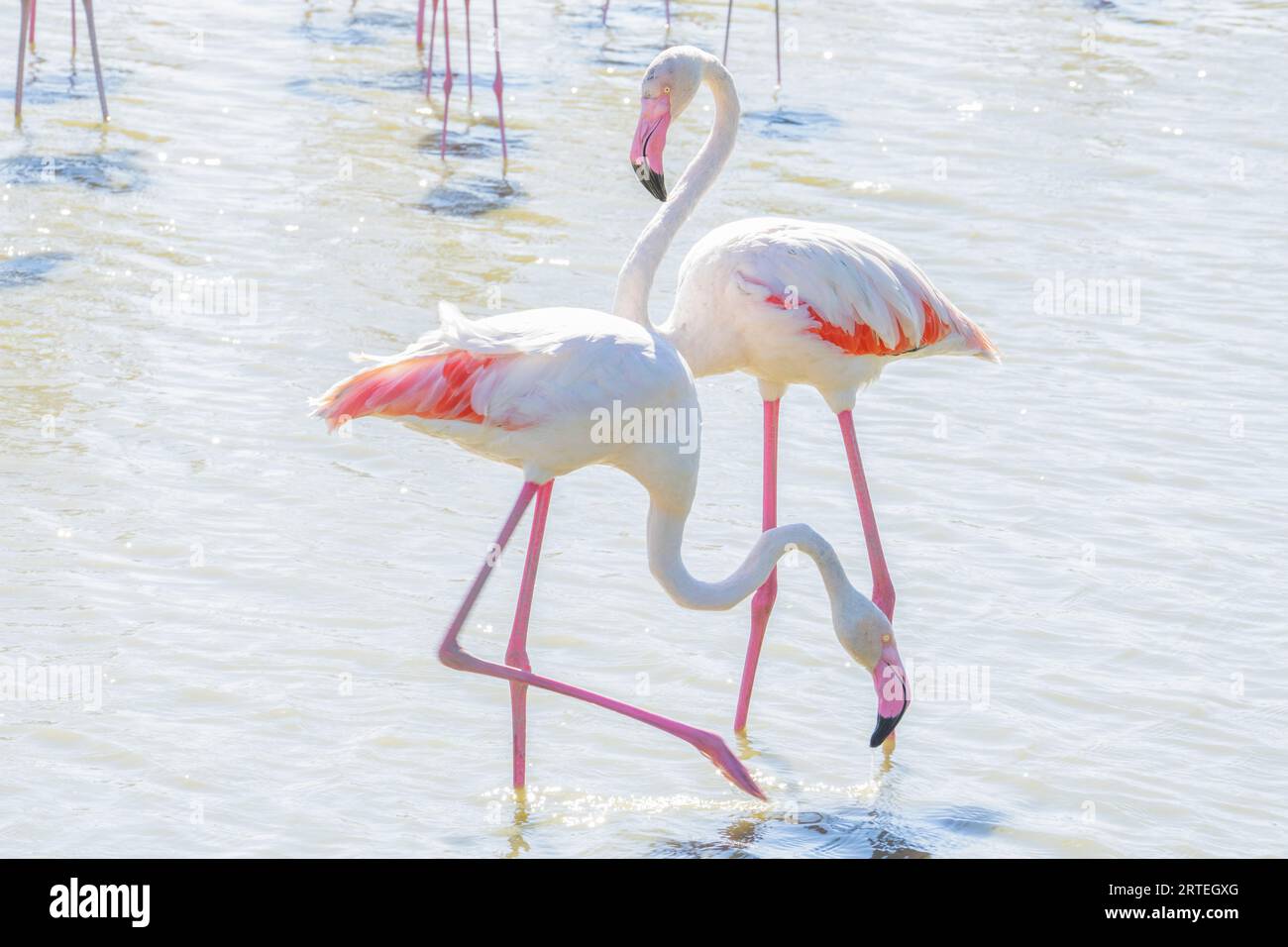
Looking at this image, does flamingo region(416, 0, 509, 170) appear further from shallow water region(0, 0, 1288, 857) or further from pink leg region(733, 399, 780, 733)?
pink leg region(733, 399, 780, 733)

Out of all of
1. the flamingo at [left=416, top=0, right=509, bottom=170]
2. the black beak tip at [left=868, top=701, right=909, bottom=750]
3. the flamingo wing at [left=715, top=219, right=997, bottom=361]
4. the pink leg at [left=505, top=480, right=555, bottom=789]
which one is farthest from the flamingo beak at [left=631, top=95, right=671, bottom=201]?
the flamingo at [left=416, top=0, right=509, bottom=170]

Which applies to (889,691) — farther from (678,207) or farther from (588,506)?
(588,506)

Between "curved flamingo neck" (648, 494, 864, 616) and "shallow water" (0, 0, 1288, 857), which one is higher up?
"curved flamingo neck" (648, 494, 864, 616)

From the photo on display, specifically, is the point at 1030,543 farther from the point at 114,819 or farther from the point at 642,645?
the point at 114,819

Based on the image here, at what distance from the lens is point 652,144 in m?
5.43

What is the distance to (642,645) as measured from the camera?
221 inches

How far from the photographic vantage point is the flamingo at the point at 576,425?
468cm

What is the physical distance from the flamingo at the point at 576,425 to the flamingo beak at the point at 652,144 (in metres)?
0.70

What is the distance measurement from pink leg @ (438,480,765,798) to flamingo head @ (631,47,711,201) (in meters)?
1.17

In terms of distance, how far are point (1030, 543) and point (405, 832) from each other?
2837mm

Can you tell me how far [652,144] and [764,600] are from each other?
143 cm

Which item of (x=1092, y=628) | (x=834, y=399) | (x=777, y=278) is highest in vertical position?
(x=777, y=278)

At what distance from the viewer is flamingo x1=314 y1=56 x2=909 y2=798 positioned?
4684 mm

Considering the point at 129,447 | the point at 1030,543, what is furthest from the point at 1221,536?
the point at 129,447
